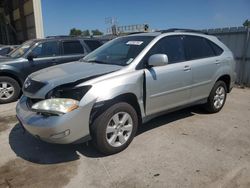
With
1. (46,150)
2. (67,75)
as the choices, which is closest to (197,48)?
(67,75)

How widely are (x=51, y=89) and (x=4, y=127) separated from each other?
2.21 meters

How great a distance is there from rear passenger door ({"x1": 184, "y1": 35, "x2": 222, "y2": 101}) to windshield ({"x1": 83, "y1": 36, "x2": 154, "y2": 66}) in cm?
93

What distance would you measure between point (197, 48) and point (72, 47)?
4159mm

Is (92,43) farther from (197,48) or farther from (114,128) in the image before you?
(114,128)

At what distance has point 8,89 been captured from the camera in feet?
22.5

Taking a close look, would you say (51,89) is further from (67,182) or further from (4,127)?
(4,127)

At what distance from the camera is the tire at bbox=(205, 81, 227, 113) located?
211 inches

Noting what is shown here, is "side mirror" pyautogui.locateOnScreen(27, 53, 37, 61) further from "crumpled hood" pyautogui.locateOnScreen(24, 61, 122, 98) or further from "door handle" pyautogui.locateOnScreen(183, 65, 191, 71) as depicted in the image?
"door handle" pyautogui.locateOnScreen(183, 65, 191, 71)

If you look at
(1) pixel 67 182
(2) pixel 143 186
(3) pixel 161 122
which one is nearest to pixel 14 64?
(3) pixel 161 122

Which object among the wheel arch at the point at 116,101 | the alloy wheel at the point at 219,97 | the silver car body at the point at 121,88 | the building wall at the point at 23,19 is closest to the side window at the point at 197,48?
the silver car body at the point at 121,88

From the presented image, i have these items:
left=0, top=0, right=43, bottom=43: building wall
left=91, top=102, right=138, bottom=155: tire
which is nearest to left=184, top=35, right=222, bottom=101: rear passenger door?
left=91, top=102, right=138, bottom=155: tire

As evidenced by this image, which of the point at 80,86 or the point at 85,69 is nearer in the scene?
the point at 80,86

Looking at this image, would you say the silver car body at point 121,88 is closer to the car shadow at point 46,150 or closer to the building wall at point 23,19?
the car shadow at point 46,150

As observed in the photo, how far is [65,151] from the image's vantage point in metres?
3.89
